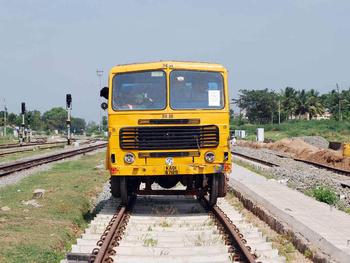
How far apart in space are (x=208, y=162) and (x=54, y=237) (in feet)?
10.2

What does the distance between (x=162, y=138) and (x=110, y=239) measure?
2495 millimetres

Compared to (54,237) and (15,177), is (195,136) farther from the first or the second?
(15,177)

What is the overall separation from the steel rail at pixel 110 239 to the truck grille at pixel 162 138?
1322 millimetres

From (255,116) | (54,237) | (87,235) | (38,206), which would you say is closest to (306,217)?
(87,235)

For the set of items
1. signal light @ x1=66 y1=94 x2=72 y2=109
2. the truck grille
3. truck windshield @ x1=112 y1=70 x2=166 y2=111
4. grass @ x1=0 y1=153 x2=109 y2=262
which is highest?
signal light @ x1=66 y1=94 x2=72 y2=109

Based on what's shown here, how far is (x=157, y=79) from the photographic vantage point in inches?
331

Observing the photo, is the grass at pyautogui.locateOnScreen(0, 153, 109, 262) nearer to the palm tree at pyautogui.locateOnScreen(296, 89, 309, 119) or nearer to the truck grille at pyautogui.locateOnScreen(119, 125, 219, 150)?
the truck grille at pyautogui.locateOnScreen(119, 125, 219, 150)

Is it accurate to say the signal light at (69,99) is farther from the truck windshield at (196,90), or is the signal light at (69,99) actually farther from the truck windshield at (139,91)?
the truck windshield at (196,90)

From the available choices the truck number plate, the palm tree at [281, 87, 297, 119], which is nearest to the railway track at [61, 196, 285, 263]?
the truck number plate

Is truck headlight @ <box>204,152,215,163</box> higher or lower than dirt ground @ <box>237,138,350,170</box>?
higher

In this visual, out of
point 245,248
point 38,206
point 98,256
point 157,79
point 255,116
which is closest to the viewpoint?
point 98,256

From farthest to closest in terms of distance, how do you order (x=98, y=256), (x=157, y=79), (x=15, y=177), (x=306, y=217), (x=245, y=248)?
(x=15, y=177)
(x=157, y=79)
(x=306, y=217)
(x=245, y=248)
(x=98, y=256)

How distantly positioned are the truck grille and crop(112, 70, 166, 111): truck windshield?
0.51m

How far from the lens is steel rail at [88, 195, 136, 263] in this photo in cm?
523
